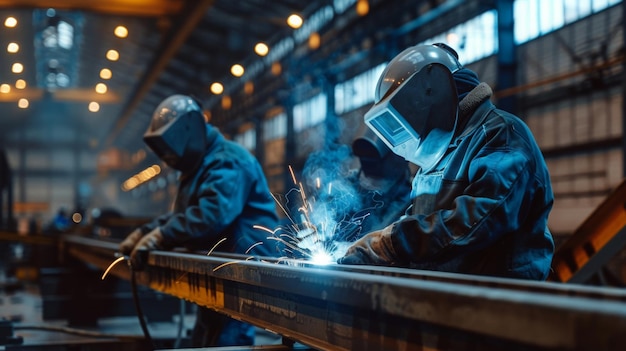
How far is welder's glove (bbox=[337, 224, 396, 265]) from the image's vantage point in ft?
7.18

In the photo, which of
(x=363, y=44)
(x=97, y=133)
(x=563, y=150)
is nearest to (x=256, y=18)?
(x=363, y=44)

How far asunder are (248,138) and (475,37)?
1177 centimetres

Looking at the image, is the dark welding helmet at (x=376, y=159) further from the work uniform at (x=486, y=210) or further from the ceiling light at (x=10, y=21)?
the ceiling light at (x=10, y=21)

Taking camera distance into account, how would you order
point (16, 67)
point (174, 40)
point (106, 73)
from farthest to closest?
point (106, 73)
point (16, 67)
point (174, 40)

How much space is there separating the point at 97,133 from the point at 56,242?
30775 mm

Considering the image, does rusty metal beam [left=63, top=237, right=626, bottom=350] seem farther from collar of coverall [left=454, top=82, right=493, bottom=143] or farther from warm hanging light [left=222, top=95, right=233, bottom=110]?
warm hanging light [left=222, top=95, right=233, bottom=110]

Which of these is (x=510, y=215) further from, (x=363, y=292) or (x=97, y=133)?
(x=97, y=133)

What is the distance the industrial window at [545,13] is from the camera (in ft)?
34.1

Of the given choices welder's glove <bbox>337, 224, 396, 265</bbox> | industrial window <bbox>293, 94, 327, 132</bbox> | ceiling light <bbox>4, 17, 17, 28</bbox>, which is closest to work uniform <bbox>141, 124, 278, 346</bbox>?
welder's glove <bbox>337, 224, 396, 265</bbox>

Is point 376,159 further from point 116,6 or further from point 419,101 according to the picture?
point 116,6

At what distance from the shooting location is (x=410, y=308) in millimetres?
1574

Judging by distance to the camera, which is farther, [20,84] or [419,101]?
[20,84]

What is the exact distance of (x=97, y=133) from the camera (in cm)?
3819

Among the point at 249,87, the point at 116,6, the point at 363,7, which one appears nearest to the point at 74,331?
the point at 116,6
